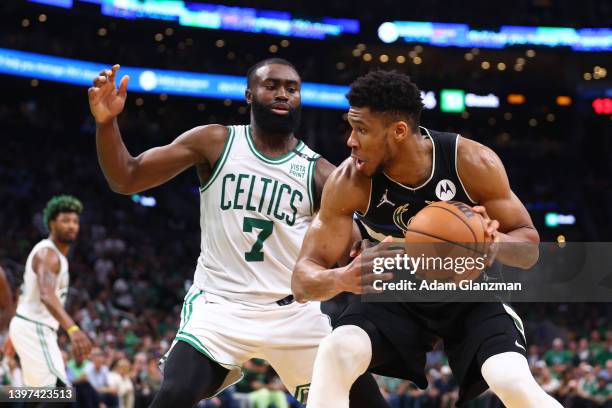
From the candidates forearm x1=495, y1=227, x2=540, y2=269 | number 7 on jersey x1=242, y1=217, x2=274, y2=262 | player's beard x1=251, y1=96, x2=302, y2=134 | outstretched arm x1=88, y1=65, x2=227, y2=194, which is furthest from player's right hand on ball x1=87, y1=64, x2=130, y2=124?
forearm x1=495, y1=227, x2=540, y2=269

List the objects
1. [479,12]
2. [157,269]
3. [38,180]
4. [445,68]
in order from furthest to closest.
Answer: [445,68], [479,12], [38,180], [157,269]

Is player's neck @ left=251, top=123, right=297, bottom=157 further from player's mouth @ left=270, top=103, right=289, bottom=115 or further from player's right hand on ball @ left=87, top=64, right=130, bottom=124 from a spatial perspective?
player's right hand on ball @ left=87, top=64, right=130, bottom=124

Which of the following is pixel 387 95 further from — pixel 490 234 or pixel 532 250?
pixel 532 250

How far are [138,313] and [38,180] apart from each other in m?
5.97

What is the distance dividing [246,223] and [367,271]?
4.64 feet

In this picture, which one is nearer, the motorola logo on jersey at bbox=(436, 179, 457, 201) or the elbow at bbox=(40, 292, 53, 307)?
the motorola logo on jersey at bbox=(436, 179, 457, 201)

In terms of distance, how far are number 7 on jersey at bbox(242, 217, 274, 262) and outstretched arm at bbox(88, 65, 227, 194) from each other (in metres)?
0.46

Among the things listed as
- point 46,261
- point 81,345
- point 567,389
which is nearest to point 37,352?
point 46,261

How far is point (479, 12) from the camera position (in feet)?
99.9

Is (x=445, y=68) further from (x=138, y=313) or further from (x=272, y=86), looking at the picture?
(x=272, y=86)

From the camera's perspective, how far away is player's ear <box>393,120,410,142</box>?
4410 mm

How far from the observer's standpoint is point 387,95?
438 centimetres

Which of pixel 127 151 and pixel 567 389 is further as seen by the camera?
pixel 567 389

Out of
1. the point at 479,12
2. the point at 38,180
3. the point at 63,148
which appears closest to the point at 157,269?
the point at 38,180
